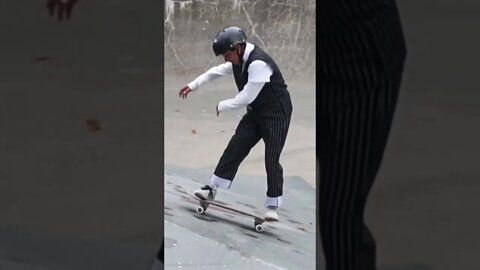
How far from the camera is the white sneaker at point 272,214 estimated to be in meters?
4.15

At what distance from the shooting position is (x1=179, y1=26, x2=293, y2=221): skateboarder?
160 inches

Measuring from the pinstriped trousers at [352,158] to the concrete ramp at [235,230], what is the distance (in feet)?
1.98

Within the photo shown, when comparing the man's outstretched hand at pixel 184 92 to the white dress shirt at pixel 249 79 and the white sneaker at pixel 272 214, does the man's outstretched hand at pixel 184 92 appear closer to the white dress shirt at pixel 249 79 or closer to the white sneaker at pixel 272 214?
the white dress shirt at pixel 249 79

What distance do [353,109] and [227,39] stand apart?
40.2 inches

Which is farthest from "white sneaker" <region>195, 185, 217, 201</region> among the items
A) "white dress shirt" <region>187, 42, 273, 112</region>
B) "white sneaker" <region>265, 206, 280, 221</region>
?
"white dress shirt" <region>187, 42, 273, 112</region>
